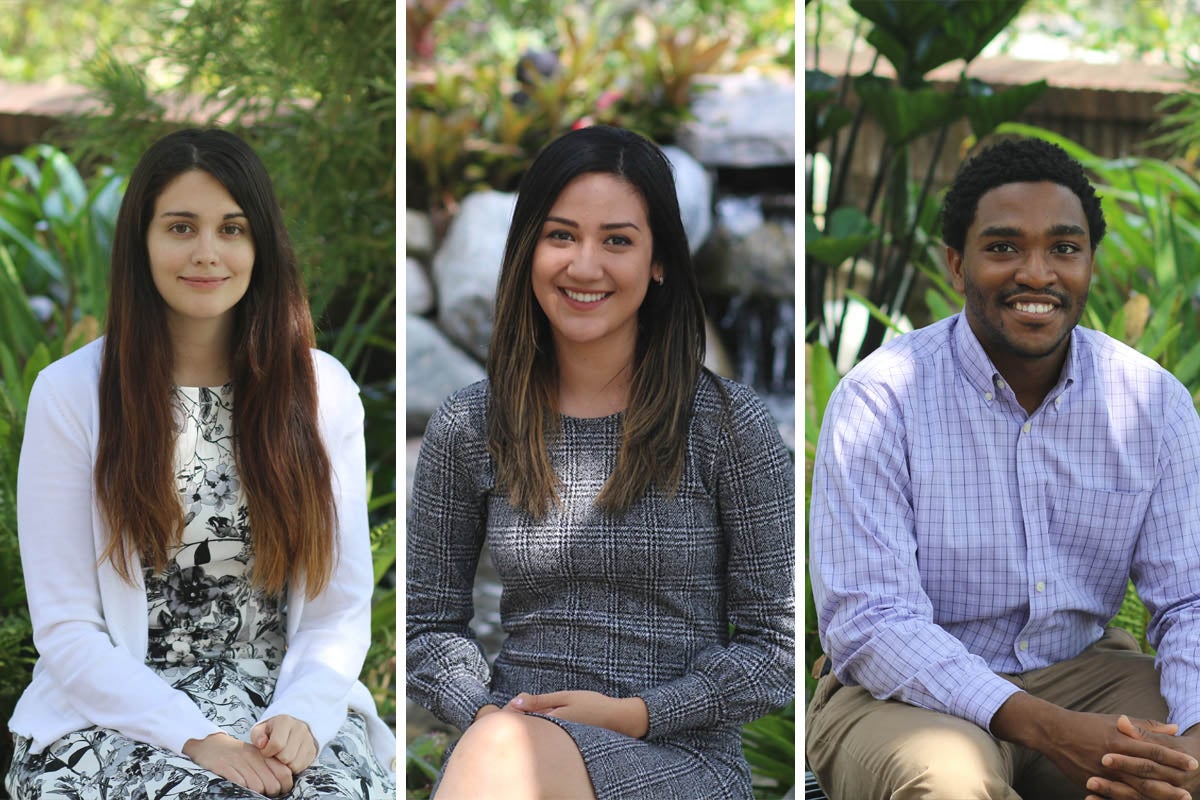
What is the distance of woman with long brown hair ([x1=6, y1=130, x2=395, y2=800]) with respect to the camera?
201cm

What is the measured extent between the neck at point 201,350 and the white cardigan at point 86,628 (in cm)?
12

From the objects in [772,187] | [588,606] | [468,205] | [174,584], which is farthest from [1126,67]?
[174,584]

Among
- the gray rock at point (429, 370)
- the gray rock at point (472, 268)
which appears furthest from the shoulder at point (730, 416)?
the gray rock at point (472, 268)

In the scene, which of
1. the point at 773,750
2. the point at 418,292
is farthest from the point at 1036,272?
the point at 418,292

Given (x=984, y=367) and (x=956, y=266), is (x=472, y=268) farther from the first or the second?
(x=984, y=367)

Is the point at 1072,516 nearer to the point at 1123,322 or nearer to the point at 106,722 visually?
the point at 1123,322

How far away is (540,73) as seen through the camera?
18.2ft

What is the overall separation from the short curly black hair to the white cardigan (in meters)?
1.25

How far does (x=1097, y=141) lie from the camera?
14.7 ft

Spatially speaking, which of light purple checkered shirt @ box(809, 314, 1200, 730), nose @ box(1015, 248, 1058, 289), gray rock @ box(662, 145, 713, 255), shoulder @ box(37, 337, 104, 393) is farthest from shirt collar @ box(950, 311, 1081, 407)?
gray rock @ box(662, 145, 713, 255)

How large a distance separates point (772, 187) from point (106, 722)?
12.8 feet

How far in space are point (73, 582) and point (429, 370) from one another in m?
2.80

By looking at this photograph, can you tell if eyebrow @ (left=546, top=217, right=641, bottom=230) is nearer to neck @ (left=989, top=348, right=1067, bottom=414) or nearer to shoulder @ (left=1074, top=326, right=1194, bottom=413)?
neck @ (left=989, top=348, right=1067, bottom=414)

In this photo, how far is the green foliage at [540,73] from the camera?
5281mm
